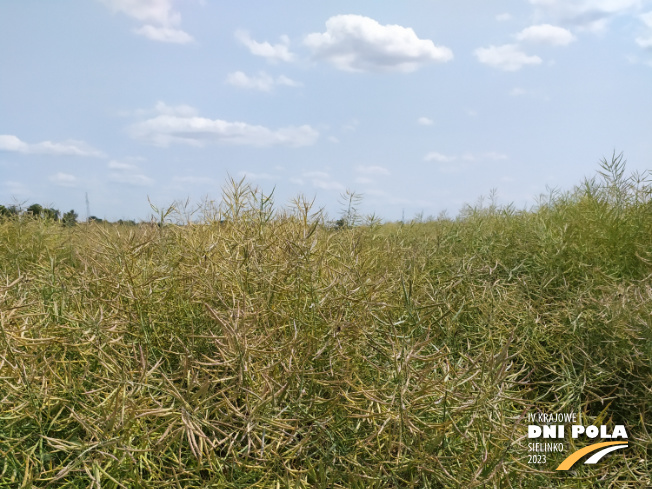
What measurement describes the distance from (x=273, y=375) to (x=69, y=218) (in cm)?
466

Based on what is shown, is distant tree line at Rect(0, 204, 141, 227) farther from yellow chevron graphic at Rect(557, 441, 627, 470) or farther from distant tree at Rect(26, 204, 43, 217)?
yellow chevron graphic at Rect(557, 441, 627, 470)

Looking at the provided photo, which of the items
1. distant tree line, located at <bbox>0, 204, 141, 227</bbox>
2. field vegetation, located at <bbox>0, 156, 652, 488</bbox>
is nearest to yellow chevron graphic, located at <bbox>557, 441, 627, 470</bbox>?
field vegetation, located at <bbox>0, 156, 652, 488</bbox>

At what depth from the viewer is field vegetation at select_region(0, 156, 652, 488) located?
48.6 inches

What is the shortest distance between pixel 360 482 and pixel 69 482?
71 centimetres

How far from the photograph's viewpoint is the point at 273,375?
53.9 inches

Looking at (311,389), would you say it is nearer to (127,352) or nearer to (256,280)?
(256,280)

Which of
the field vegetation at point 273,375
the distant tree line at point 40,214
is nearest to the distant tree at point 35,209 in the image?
the distant tree line at point 40,214

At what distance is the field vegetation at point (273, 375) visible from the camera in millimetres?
1234

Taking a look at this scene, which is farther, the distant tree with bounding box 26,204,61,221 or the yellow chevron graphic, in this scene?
the distant tree with bounding box 26,204,61,221

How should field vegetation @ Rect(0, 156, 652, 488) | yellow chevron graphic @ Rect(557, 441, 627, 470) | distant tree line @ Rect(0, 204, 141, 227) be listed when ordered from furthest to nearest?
1. distant tree line @ Rect(0, 204, 141, 227)
2. yellow chevron graphic @ Rect(557, 441, 627, 470)
3. field vegetation @ Rect(0, 156, 652, 488)

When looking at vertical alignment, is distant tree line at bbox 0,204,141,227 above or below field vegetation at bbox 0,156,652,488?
above

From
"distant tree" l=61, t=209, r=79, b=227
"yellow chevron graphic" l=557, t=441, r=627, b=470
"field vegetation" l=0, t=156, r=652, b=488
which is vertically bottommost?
"yellow chevron graphic" l=557, t=441, r=627, b=470

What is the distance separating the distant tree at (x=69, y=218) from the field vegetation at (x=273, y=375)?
3394 mm

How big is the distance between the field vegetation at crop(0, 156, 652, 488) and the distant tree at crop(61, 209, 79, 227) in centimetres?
339
